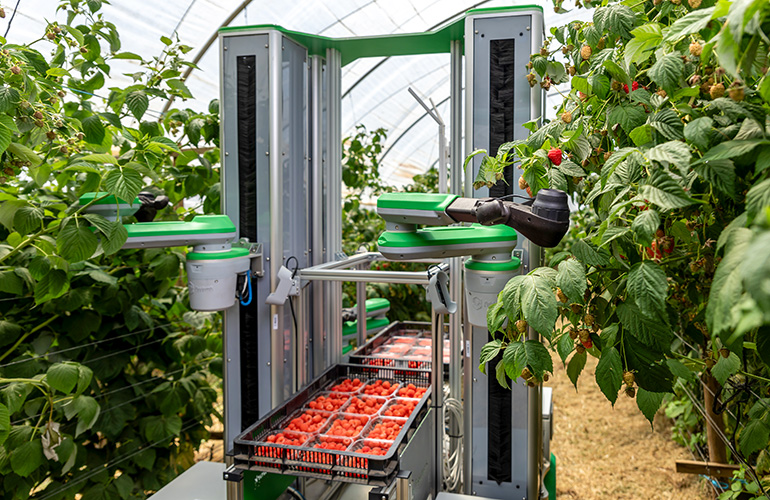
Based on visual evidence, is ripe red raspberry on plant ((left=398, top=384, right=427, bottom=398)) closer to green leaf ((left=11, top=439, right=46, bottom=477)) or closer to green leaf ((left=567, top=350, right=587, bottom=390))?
green leaf ((left=567, top=350, right=587, bottom=390))

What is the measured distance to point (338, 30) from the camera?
451 cm

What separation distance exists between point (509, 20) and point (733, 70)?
4.15ft

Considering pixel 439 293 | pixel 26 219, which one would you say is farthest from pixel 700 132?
pixel 26 219

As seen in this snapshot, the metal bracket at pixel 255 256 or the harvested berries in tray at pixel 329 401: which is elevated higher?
the metal bracket at pixel 255 256

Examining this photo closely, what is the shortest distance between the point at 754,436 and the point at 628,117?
1.97 ft

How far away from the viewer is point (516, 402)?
1.83m

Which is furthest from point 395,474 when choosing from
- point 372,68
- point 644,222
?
point 372,68

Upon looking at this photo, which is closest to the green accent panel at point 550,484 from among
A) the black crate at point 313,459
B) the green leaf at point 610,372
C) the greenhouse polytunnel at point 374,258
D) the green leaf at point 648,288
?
the greenhouse polytunnel at point 374,258

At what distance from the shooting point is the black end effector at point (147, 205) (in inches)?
69.1

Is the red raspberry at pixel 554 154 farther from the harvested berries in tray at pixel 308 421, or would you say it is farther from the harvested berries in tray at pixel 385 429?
the harvested berries in tray at pixel 308 421

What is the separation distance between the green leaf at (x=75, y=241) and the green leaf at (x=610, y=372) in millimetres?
1299

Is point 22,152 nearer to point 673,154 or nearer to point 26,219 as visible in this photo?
point 26,219

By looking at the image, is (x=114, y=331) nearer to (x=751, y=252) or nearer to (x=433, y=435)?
(x=433, y=435)

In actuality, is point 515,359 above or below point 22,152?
below
